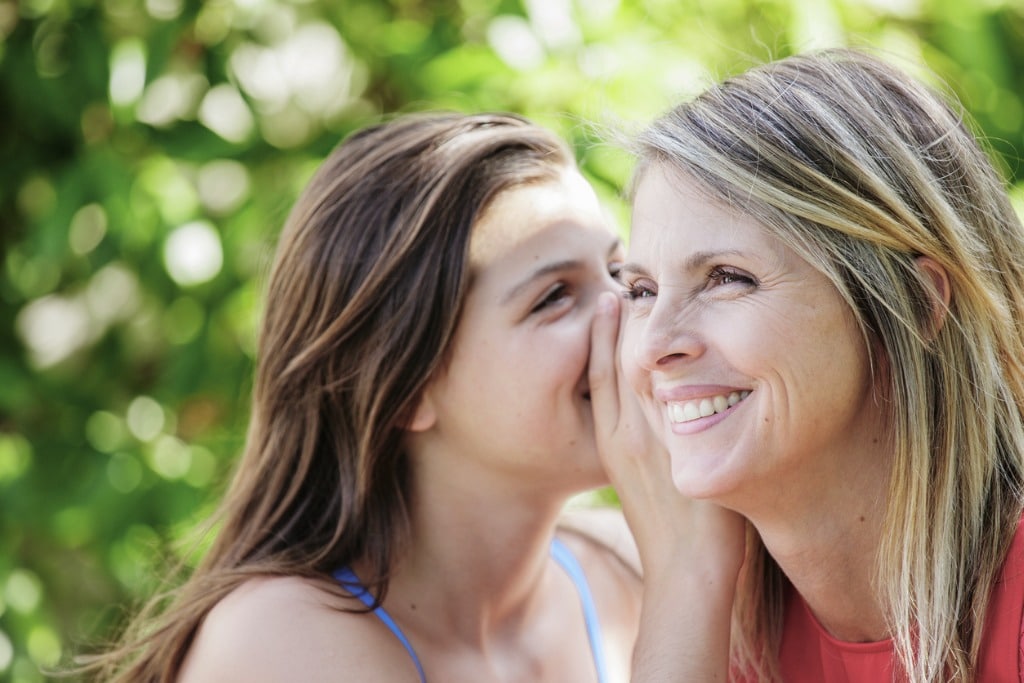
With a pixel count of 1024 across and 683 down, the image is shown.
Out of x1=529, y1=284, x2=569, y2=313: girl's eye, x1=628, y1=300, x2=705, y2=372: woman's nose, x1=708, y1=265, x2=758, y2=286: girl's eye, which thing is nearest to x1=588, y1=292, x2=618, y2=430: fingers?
x1=529, y1=284, x2=569, y2=313: girl's eye

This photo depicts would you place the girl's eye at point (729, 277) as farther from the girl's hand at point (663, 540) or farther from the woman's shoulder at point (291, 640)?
the woman's shoulder at point (291, 640)

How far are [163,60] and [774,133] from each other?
1941 millimetres

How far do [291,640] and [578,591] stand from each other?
1.04 meters

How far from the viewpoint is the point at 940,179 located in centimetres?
229

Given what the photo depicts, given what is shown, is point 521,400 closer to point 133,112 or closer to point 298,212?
point 298,212

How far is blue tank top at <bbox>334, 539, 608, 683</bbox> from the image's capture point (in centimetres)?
283

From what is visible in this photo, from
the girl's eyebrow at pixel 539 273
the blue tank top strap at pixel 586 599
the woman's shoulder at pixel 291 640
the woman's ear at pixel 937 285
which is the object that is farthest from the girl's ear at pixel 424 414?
the woman's ear at pixel 937 285

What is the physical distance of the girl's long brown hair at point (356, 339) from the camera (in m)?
2.95

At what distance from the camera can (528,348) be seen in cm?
293

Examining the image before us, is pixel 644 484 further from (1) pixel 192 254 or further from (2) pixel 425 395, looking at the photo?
(1) pixel 192 254

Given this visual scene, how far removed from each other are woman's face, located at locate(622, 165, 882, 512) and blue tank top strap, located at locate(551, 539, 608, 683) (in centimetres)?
101

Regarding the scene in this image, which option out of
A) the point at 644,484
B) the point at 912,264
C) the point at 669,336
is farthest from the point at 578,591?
the point at 912,264

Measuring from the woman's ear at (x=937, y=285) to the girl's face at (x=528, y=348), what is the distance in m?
0.89

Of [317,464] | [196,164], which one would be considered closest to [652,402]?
[317,464]
